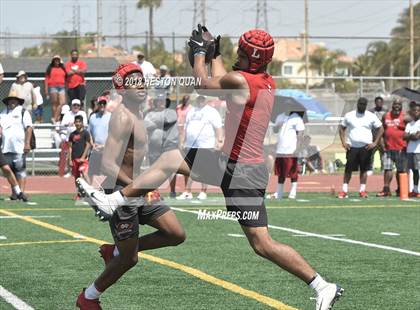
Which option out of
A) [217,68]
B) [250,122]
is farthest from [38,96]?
[250,122]

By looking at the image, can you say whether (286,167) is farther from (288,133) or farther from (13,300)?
(13,300)

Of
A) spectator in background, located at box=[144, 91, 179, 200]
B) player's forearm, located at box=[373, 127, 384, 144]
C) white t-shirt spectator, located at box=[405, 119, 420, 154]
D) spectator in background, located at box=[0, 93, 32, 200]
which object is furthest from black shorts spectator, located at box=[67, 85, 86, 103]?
white t-shirt spectator, located at box=[405, 119, 420, 154]

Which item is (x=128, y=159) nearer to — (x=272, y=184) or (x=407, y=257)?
(x=407, y=257)

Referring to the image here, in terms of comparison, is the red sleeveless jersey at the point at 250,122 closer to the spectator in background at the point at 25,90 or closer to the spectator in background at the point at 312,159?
the spectator in background at the point at 25,90

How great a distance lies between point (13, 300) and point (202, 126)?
→ 12576 mm

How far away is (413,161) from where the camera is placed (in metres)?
22.3

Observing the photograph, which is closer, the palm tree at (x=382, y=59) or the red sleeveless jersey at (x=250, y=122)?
the red sleeveless jersey at (x=250, y=122)

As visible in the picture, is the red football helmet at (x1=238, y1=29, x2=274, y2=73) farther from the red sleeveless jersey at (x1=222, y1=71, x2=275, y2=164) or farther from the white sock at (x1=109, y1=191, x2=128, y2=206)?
the white sock at (x1=109, y1=191, x2=128, y2=206)

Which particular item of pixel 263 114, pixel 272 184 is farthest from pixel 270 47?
pixel 272 184

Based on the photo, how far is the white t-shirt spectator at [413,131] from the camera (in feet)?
72.3

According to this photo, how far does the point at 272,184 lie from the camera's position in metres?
25.9

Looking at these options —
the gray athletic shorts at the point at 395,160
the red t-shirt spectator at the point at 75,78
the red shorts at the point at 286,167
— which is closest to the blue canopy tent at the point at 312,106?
the red t-shirt spectator at the point at 75,78

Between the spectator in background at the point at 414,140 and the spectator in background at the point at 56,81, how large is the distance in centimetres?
963

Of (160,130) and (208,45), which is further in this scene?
(160,130)
